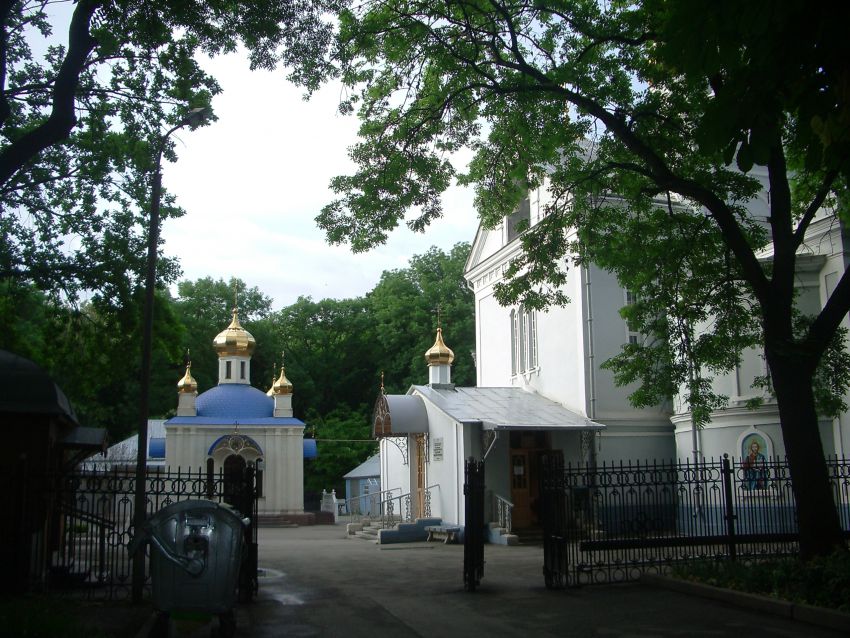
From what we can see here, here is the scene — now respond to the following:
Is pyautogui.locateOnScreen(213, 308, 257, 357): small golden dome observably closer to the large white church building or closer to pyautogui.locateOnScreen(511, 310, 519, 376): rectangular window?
the large white church building

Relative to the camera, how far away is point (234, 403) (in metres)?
42.2

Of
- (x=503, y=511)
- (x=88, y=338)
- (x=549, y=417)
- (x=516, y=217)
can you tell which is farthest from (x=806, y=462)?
(x=516, y=217)

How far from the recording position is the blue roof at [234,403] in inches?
1639

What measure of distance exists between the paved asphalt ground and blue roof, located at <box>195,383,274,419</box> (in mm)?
24290

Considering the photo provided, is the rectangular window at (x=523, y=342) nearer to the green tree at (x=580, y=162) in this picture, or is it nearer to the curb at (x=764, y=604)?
the green tree at (x=580, y=162)

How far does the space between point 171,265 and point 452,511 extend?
1229 centimetres

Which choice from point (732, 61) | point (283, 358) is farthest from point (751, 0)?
point (283, 358)

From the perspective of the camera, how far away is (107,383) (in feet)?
63.3

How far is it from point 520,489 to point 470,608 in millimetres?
13557

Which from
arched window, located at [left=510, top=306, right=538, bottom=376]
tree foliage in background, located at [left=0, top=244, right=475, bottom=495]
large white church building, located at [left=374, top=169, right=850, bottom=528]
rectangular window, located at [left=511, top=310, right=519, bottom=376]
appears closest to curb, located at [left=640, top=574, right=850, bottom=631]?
large white church building, located at [left=374, top=169, right=850, bottom=528]

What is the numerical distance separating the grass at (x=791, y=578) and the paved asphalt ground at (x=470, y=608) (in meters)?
0.45

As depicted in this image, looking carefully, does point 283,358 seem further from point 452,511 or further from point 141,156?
point 141,156

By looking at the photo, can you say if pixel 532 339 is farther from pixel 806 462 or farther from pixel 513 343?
pixel 806 462

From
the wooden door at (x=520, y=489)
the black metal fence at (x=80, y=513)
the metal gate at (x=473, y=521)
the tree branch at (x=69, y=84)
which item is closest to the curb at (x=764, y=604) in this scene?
the metal gate at (x=473, y=521)
